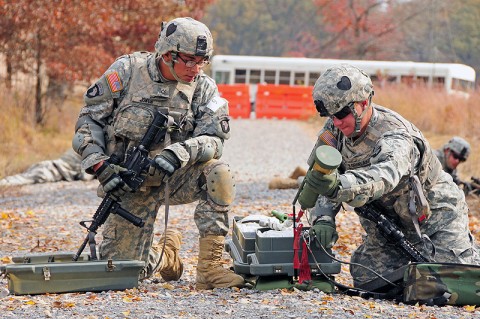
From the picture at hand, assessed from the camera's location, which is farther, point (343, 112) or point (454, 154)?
point (454, 154)

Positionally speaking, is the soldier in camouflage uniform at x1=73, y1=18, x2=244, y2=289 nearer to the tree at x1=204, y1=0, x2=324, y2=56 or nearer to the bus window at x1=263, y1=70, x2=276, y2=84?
the bus window at x1=263, y1=70, x2=276, y2=84

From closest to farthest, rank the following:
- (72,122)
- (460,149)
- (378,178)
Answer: (378,178), (460,149), (72,122)

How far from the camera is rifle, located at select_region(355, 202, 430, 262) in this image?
252 inches

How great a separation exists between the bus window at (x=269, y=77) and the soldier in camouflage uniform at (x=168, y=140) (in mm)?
29020

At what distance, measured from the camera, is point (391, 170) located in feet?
18.8

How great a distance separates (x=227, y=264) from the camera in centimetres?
753

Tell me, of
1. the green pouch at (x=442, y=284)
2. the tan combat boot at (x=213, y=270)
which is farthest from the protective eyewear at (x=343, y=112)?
the tan combat boot at (x=213, y=270)

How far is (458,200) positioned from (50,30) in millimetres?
12680

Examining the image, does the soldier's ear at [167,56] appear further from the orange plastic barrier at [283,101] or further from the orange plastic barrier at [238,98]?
the orange plastic barrier at [238,98]

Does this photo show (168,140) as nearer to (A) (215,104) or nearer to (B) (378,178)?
(A) (215,104)

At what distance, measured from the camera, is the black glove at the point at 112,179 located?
6.43 metres

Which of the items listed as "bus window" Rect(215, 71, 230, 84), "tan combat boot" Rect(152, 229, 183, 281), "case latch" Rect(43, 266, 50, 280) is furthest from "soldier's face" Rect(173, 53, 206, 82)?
"bus window" Rect(215, 71, 230, 84)

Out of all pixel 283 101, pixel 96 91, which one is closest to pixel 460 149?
pixel 96 91

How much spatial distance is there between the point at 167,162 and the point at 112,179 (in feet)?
1.33
